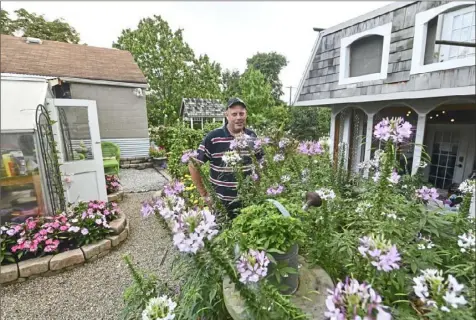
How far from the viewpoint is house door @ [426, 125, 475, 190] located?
384 centimetres

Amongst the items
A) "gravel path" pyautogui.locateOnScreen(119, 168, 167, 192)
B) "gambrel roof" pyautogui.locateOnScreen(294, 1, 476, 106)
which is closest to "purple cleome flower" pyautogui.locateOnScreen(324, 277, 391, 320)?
"gambrel roof" pyautogui.locateOnScreen(294, 1, 476, 106)

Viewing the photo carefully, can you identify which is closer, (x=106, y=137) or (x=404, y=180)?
(x=404, y=180)

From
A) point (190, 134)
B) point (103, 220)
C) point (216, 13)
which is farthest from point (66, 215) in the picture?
point (190, 134)

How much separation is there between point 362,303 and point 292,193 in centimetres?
152

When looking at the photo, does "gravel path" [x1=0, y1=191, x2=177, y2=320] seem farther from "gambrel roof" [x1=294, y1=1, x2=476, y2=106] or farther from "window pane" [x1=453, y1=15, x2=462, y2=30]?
"gambrel roof" [x1=294, y1=1, x2=476, y2=106]

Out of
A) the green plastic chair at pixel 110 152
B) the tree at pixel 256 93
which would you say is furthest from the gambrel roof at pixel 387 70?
the tree at pixel 256 93

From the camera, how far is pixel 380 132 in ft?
3.46

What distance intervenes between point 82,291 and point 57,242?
2.30 ft

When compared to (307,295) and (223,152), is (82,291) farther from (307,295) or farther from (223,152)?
(307,295)

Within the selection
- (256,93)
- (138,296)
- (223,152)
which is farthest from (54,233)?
(256,93)

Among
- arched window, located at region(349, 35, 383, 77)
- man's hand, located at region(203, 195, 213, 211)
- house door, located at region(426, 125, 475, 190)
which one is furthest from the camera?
house door, located at region(426, 125, 475, 190)

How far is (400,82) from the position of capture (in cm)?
235

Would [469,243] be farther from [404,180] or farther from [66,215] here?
[66,215]

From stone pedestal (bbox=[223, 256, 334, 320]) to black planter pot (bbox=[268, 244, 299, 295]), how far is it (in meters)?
0.05
